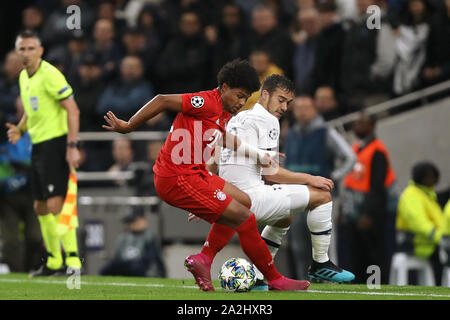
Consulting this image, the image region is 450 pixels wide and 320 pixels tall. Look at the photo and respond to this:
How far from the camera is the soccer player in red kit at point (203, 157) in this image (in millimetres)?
8125

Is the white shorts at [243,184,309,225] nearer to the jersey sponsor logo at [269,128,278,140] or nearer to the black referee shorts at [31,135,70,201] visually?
the jersey sponsor logo at [269,128,278,140]

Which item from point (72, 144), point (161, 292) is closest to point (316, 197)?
point (161, 292)

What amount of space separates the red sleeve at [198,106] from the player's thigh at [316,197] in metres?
1.04

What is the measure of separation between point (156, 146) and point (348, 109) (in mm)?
2709

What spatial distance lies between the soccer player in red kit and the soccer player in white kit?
25 cm

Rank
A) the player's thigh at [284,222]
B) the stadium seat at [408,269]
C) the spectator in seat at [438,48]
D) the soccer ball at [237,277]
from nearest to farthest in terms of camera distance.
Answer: the soccer ball at [237,277], the player's thigh at [284,222], the stadium seat at [408,269], the spectator in seat at [438,48]

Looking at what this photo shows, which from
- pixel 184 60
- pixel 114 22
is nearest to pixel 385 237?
pixel 184 60

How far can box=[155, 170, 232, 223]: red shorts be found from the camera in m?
8.12

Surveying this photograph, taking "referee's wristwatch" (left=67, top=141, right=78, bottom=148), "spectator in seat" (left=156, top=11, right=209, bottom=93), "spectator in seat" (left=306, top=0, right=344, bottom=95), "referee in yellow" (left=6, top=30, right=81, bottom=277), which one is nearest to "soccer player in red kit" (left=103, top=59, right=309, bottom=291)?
"referee's wristwatch" (left=67, top=141, right=78, bottom=148)

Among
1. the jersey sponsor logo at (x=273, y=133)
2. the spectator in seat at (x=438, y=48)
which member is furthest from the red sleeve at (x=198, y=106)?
the spectator in seat at (x=438, y=48)

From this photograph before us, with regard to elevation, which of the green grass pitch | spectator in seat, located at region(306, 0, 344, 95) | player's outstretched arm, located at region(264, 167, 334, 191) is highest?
spectator in seat, located at region(306, 0, 344, 95)

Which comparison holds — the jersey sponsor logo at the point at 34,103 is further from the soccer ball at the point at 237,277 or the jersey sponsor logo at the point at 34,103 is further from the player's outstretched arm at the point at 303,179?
the soccer ball at the point at 237,277

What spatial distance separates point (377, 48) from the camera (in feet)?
46.6

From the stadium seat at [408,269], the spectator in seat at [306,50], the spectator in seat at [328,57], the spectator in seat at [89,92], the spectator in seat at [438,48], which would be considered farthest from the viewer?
the spectator in seat at [89,92]
